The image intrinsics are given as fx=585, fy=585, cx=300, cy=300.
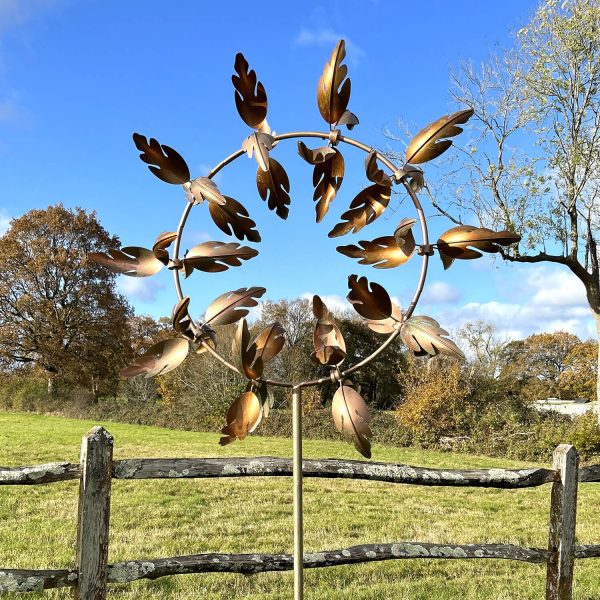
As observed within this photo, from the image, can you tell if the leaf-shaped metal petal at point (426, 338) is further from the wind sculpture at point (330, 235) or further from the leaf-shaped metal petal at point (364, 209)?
the leaf-shaped metal petal at point (364, 209)

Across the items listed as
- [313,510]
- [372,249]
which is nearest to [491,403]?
[313,510]

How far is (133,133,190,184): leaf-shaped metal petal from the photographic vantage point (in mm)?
1976

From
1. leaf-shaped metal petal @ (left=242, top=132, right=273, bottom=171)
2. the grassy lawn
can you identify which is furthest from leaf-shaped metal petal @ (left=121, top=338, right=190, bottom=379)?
the grassy lawn

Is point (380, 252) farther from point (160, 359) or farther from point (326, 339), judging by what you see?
point (160, 359)

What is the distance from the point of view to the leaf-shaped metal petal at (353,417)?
1.86 metres

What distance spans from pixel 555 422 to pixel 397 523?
10782 millimetres

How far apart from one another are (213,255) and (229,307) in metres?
0.18

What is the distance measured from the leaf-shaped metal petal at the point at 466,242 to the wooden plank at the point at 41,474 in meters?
2.24

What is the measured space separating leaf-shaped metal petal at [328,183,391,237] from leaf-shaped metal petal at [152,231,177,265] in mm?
569

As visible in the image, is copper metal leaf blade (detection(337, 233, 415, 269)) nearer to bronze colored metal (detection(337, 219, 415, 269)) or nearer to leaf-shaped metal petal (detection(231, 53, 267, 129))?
bronze colored metal (detection(337, 219, 415, 269))

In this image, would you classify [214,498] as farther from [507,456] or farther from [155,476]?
[507,456]

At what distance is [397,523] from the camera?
22.3 ft

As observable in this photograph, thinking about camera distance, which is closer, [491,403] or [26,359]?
[491,403]

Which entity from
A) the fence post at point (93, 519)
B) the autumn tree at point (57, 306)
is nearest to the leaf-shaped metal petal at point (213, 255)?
the fence post at point (93, 519)
